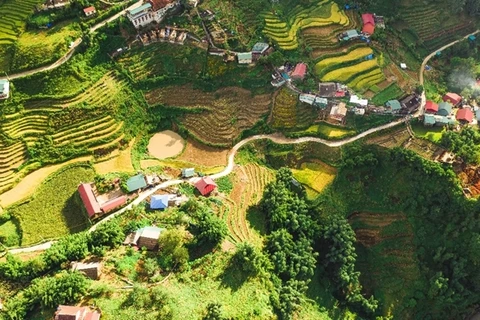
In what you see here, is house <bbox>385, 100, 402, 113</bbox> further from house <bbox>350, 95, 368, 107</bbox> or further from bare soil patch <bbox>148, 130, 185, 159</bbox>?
bare soil patch <bbox>148, 130, 185, 159</bbox>

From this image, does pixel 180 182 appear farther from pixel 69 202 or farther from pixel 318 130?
pixel 318 130

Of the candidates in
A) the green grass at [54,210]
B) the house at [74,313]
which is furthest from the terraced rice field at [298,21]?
the house at [74,313]

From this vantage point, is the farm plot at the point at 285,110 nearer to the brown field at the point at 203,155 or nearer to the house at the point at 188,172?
the brown field at the point at 203,155

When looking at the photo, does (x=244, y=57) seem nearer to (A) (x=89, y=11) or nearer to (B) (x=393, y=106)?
(B) (x=393, y=106)

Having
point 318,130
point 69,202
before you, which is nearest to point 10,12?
point 69,202

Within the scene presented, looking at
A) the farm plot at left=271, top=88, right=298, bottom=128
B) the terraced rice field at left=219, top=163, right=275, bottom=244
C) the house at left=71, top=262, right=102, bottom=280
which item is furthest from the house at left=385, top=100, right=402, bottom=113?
the house at left=71, top=262, right=102, bottom=280

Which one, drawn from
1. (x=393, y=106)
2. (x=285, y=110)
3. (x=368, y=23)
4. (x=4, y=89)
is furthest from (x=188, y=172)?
(x=368, y=23)
